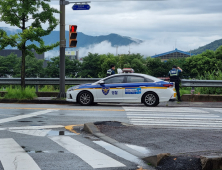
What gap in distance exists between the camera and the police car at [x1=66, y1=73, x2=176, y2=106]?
1627cm

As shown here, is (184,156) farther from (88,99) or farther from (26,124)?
(88,99)

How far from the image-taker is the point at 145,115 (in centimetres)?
1280

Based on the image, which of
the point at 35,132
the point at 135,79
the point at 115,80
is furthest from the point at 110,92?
the point at 35,132

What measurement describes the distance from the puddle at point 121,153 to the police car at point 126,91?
28.8 ft

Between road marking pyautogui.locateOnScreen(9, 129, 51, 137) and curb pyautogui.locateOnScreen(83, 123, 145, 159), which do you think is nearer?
curb pyautogui.locateOnScreen(83, 123, 145, 159)

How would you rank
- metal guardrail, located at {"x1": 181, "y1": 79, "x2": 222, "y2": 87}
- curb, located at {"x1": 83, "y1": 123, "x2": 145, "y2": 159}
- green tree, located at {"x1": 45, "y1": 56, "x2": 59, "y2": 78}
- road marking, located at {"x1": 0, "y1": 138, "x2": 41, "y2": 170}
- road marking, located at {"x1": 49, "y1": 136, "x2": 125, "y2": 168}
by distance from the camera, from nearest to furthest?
1. road marking, located at {"x1": 0, "y1": 138, "x2": 41, "y2": 170}
2. road marking, located at {"x1": 49, "y1": 136, "x2": 125, "y2": 168}
3. curb, located at {"x1": 83, "y1": 123, "x2": 145, "y2": 159}
4. metal guardrail, located at {"x1": 181, "y1": 79, "x2": 222, "y2": 87}
5. green tree, located at {"x1": 45, "y1": 56, "x2": 59, "y2": 78}

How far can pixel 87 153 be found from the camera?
658 centimetres

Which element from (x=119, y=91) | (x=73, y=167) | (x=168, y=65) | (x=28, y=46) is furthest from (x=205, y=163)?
(x=168, y=65)

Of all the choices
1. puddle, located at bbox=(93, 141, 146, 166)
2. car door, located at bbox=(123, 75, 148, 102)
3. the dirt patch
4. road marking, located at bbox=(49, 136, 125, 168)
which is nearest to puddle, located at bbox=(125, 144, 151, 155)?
puddle, located at bbox=(93, 141, 146, 166)

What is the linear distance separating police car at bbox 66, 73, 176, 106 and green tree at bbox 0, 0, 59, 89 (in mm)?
3125

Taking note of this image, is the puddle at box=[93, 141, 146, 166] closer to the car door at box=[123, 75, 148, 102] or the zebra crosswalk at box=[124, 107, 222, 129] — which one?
the zebra crosswalk at box=[124, 107, 222, 129]

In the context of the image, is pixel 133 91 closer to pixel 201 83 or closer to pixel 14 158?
pixel 201 83

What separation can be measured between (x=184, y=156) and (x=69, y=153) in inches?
79.8

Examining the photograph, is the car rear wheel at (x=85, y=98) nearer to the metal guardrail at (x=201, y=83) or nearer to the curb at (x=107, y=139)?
the metal guardrail at (x=201, y=83)
